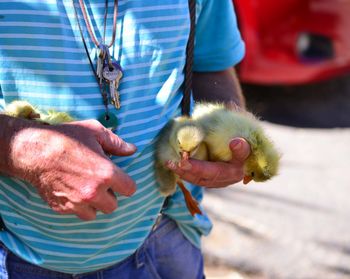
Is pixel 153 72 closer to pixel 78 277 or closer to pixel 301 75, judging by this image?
pixel 78 277

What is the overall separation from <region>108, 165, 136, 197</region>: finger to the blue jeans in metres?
0.46

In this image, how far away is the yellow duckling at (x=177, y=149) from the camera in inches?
63.9

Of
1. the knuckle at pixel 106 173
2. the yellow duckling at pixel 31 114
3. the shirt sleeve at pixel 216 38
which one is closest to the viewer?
the knuckle at pixel 106 173

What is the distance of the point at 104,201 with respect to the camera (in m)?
1.46

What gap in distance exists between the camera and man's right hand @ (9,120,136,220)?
1.45m

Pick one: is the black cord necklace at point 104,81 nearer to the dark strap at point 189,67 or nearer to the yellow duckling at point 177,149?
the yellow duckling at point 177,149

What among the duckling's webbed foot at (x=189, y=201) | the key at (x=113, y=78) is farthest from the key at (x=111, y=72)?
the duckling's webbed foot at (x=189, y=201)

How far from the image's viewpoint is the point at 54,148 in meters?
1.45

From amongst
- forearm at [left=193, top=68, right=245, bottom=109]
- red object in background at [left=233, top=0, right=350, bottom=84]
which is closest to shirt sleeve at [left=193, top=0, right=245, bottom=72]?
forearm at [left=193, top=68, right=245, bottom=109]

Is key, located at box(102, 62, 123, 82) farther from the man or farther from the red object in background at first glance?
the red object in background

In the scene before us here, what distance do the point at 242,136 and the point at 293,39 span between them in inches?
163

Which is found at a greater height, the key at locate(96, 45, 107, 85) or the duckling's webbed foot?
the key at locate(96, 45, 107, 85)

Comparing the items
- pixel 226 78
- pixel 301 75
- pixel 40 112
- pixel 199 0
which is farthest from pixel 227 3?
pixel 301 75

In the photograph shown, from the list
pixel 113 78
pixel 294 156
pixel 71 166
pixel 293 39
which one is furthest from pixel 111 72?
pixel 293 39
